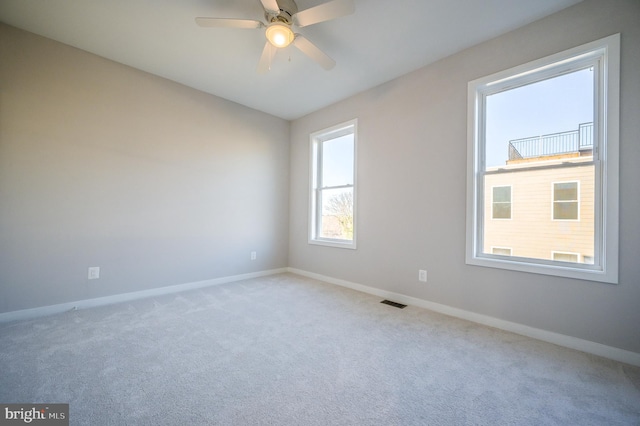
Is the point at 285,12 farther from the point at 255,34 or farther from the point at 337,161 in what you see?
the point at 337,161

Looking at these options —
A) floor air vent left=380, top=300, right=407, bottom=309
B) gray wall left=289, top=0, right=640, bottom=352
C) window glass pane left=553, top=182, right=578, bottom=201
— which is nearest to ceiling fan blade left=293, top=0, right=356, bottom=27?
gray wall left=289, top=0, right=640, bottom=352

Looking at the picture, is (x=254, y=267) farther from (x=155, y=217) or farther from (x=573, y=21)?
(x=573, y=21)

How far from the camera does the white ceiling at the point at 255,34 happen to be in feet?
7.06

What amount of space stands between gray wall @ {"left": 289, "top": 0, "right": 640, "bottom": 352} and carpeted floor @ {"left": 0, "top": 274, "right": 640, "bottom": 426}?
0.32m

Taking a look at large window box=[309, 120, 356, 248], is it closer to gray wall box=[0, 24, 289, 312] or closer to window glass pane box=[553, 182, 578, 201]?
gray wall box=[0, 24, 289, 312]

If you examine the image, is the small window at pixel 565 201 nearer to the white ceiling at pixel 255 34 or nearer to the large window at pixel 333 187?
the white ceiling at pixel 255 34

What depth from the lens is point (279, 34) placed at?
2053 millimetres

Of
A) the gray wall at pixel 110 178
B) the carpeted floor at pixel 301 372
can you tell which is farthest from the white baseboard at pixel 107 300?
the carpeted floor at pixel 301 372

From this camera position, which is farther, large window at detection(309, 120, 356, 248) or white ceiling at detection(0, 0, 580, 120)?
large window at detection(309, 120, 356, 248)

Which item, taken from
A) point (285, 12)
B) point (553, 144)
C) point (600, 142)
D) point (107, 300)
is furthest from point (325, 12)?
point (107, 300)

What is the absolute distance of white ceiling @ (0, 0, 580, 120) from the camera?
2150 mm

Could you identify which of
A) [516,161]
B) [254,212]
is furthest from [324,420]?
[254,212]

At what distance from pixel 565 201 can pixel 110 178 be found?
4643 mm

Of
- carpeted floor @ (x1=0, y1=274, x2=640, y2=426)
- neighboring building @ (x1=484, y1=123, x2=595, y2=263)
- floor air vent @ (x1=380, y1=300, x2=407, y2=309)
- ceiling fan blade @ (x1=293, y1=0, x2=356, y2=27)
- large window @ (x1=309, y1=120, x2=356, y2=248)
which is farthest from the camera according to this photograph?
large window @ (x1=309, y1=120, x2=356, y2=248)
